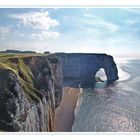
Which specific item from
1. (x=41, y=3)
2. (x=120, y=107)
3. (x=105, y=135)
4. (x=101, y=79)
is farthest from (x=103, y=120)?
(x=41, y=3)

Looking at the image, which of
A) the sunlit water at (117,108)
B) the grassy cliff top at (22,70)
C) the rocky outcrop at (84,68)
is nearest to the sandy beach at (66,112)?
the sunlit water at (117,108)

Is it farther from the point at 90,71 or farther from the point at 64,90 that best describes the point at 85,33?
the point at 90,71

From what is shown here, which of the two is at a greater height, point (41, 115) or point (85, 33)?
point (85, 33)

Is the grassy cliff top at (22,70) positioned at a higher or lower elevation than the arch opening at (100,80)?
higher

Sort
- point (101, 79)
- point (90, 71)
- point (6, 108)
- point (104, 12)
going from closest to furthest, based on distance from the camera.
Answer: point (6, 108)
point (104, 12)
point (101, 79)
point (90, 71)

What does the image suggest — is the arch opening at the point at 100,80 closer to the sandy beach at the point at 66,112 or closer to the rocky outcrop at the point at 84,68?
the rocky outcrop at the point at 84,68

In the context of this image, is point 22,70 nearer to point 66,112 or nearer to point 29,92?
point 29,92
